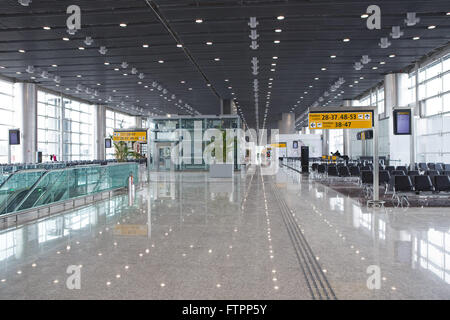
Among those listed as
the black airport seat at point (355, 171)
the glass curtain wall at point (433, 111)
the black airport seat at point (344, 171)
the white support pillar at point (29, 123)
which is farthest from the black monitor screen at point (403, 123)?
the white support pillar at point (29, 123)

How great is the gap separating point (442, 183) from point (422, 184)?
48 cm

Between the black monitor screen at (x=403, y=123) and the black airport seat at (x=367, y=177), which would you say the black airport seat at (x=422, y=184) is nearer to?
the black airport seat at (x=367, y=177)

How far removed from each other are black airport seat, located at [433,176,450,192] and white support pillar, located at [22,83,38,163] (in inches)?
920

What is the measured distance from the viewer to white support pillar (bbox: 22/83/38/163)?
904 inches

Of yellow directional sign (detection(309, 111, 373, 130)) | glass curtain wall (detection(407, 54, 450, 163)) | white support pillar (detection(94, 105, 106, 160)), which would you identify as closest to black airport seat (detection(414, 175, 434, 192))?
yellow directional sign (detection(309, 111, 373, 130))

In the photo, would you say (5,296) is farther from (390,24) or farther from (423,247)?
(390,24)

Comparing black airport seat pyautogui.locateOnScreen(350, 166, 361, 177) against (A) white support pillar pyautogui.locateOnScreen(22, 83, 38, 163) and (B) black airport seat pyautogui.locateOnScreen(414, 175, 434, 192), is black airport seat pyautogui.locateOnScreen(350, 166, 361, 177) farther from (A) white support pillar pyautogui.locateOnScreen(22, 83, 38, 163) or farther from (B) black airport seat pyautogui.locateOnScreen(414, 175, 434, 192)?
(A) white support pillar pyautogui.locateOnScreen(22, 83, 38, 163)

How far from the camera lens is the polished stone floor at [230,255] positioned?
352 centimetres

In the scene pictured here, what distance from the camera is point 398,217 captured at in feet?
24.3

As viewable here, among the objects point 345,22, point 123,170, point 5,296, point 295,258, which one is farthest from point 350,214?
point 123,170

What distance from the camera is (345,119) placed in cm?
1017

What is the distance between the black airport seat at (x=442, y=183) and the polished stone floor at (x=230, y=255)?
1.18 m

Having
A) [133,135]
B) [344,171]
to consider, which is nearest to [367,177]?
[344,171]

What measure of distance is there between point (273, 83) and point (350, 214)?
16485 mm
